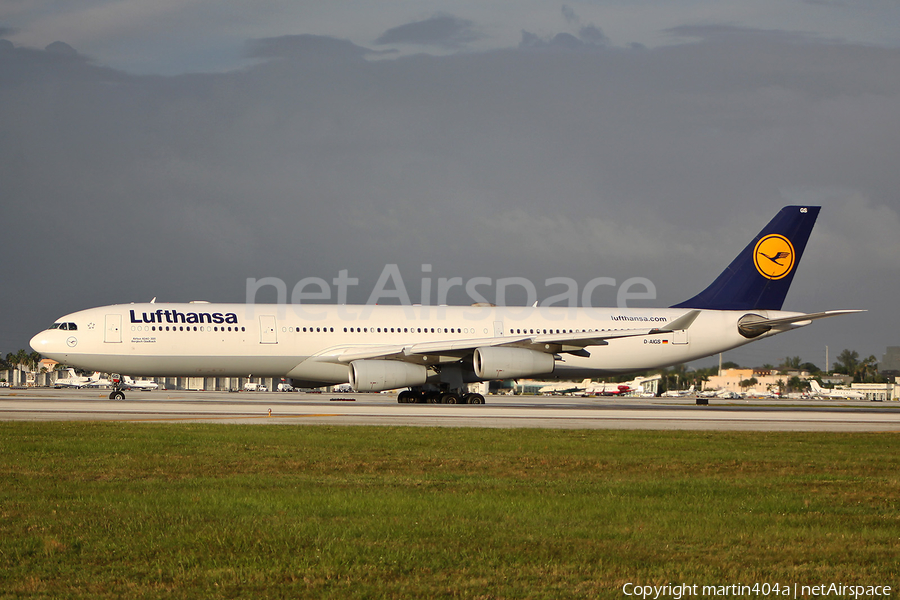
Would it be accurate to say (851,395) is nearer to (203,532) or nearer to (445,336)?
(445,336)

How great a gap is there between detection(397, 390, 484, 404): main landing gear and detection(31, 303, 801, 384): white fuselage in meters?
2.54

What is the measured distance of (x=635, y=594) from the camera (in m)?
6.95

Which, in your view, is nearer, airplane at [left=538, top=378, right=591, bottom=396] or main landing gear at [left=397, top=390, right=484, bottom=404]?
Answer: main landing gear at [left=397, top=390, right=484, bottom=404]

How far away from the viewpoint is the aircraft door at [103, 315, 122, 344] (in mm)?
37031

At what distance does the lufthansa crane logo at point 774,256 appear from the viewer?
45312 mm

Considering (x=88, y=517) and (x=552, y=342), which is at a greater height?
(x=552, y=342)

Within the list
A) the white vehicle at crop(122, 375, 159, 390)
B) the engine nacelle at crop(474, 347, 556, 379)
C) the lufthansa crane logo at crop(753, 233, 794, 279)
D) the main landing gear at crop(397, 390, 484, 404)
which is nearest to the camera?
the engine nacelle at crop(474, 347, 556, 379)

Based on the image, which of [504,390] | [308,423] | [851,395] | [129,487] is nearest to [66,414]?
[308,423]

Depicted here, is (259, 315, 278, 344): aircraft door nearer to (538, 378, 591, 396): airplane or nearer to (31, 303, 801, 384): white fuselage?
(31, 303, 801, 384): white fuselage

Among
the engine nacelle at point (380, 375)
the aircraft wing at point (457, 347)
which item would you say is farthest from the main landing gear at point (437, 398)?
the engine nacelle at point (380, 375)

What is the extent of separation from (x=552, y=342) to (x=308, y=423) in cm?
1663

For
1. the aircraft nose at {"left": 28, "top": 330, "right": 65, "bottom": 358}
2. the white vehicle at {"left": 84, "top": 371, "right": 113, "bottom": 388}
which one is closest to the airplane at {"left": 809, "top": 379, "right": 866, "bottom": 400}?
the white vehicle at {"left": 84, "top": 371, "right": 113, "bottom": 388}

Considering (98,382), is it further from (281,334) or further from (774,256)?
(774,256)

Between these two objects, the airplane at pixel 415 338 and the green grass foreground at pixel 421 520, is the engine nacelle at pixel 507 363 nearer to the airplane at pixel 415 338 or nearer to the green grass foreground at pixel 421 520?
the airplane at pixel 415 338
